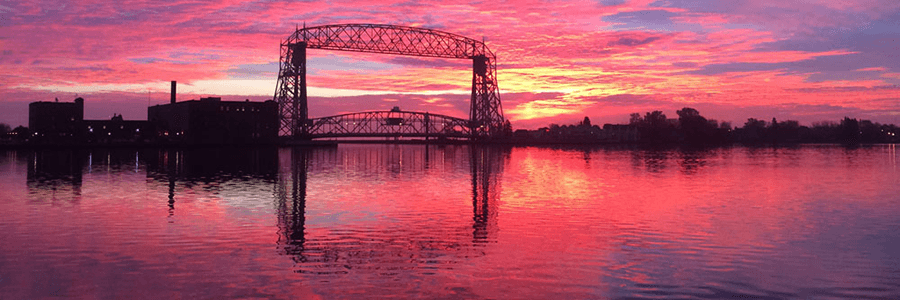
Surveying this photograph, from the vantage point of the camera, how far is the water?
1077 cm

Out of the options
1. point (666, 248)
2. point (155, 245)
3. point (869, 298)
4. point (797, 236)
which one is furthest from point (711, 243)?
point (155, 245)

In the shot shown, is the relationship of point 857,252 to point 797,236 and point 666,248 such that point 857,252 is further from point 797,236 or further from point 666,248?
point 666,248

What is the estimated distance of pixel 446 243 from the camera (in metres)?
14.9

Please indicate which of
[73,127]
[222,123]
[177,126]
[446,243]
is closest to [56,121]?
[73,127]

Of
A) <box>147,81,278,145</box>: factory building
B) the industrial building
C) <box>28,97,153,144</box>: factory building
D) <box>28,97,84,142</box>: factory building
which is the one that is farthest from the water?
<box>28,97,84,142</box>: factory building

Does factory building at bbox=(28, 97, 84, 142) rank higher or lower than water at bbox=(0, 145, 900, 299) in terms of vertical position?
higher

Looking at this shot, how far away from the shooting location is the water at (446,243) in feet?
35.3

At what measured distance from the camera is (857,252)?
45.3 ft

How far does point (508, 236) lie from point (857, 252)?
21.0 ft

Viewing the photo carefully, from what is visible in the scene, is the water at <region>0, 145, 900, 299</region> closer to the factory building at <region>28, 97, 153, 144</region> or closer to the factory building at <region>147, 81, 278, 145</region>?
the factory building at <region>147, 81, 278, 145</region>

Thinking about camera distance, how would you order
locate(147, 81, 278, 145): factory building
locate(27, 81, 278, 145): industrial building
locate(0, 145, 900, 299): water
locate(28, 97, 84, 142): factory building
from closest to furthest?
locate(0, 145, 900, 299): water, locate(147, 81, 278, 145): factory building, locate(27, 81, 278, 145): industrial building, locate(28, 97, 84, 142): factory building

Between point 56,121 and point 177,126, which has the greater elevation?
point 56,121

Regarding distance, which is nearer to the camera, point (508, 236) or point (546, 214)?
point (508, 236)

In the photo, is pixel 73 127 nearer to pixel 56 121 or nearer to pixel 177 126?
pixel 56 121
